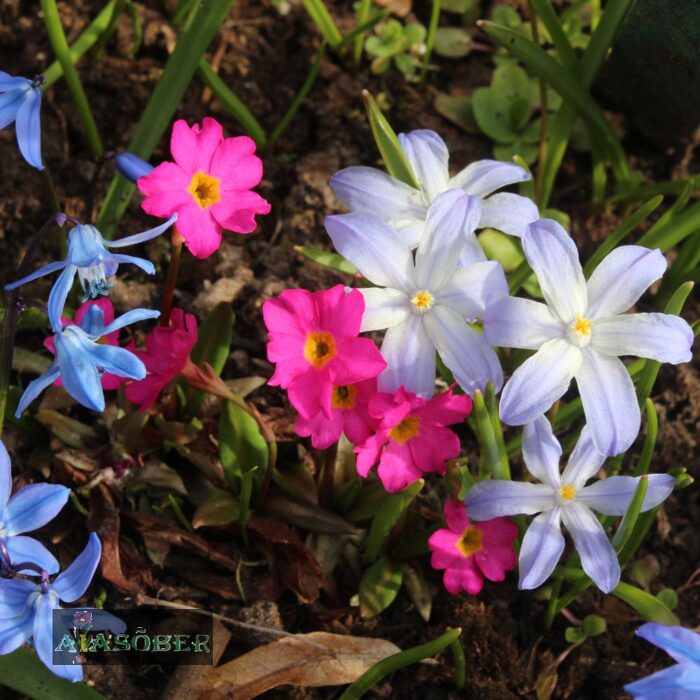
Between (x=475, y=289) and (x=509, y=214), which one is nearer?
(x=475, y=289)

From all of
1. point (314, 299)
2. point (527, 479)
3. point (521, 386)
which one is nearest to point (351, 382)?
point (314, 299)

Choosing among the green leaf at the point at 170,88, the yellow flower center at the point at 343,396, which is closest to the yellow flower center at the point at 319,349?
the yellow flower center at the point at 343,396

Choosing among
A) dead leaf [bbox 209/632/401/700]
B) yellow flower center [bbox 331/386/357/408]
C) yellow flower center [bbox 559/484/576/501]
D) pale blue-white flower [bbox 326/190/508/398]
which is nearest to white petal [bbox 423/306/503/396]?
pale blue-white flower [bbox 326/190/508/398]

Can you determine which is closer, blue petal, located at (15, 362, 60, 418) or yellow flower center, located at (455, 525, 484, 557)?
blue petal, located at (15, 362, 60, 418)

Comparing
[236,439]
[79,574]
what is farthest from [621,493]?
[79,574]

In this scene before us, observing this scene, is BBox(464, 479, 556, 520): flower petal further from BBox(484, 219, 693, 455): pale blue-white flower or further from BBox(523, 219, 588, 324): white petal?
BBox(523, 219, 588, 324): white petal

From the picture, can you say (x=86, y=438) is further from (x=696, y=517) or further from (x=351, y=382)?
(x=696, y=517)

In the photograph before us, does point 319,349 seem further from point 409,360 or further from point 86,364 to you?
point 86,364
